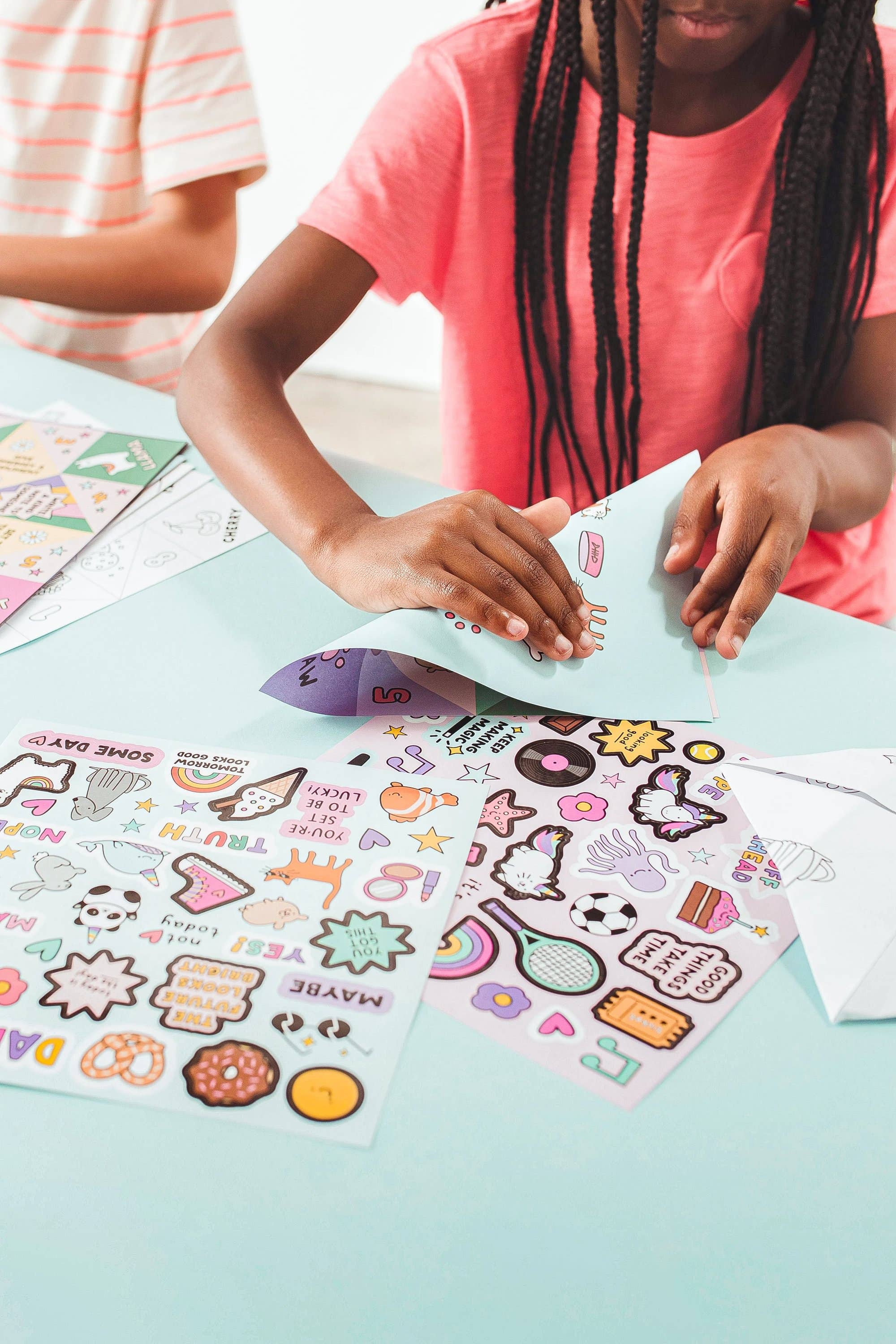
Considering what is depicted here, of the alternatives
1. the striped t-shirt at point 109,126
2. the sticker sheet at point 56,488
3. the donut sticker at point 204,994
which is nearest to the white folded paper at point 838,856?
the donut sticker at point 204,994

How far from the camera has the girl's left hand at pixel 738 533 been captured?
0.61 meters

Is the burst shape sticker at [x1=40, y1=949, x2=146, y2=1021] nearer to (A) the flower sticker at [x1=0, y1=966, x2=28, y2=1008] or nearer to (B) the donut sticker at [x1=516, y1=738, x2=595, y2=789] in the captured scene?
(A) the flower sticker at [x1=0, y1=966, x2=28, y2=1008]

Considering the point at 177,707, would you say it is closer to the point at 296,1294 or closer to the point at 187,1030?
the point at 187,1030

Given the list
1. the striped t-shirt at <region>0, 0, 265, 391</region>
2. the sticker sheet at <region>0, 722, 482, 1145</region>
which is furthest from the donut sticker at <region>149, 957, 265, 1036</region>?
the striped t-shirt at <region>0, 0, 265, 391</region>

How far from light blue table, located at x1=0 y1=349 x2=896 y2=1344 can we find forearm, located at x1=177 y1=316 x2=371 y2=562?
0.34 m

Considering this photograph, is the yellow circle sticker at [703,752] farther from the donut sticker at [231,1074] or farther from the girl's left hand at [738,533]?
the donut sticker at [231,1074]

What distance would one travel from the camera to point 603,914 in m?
0.45

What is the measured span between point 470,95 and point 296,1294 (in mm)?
804

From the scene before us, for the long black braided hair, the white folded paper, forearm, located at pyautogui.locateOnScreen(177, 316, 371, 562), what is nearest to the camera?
the white folded paper

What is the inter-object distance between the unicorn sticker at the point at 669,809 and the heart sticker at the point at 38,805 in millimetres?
278

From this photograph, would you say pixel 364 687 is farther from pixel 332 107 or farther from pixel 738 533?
pixel 332 107

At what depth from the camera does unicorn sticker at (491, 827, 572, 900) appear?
1.50 ft

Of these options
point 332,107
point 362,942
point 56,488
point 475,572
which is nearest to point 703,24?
point 475,572

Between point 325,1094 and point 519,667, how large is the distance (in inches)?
10.3
